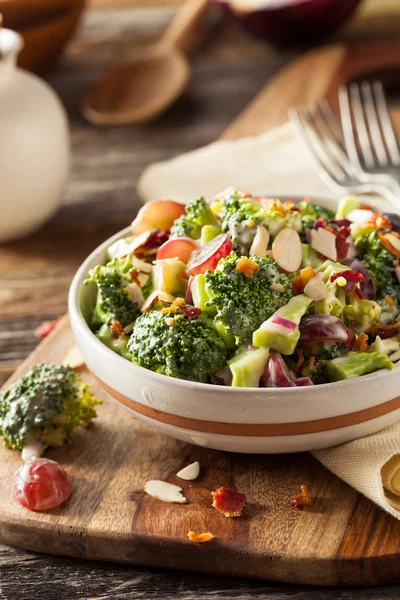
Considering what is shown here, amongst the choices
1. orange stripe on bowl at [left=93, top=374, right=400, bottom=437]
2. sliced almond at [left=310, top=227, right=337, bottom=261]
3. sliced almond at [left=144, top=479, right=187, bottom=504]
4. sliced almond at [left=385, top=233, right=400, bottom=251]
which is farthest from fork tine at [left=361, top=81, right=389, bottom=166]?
sliced almond at [left=144, top=479, right=187, bottom=504]

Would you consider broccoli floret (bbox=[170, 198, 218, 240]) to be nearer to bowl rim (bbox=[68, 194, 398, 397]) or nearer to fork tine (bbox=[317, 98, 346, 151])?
bowl rim (bbox=[68, 194, 398, 397])

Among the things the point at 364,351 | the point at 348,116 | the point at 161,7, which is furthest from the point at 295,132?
the point at 161,7

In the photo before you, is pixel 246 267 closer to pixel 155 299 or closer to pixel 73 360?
pixel 155 299

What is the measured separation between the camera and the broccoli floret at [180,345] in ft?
7.01

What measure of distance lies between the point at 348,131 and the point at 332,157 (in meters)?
0.16

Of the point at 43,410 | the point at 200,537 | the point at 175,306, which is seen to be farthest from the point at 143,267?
the point at 200,537

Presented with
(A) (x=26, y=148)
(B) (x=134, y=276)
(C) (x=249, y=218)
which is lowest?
(A) (x=26, y=148)

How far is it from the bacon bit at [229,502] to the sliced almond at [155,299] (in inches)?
20.5

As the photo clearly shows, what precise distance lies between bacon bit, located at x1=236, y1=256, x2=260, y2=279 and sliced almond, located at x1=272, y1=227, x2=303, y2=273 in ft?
0.31

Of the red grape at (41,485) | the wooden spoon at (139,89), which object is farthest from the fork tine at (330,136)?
the red grape at (41,485)

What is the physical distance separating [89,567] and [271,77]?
4.13 meters

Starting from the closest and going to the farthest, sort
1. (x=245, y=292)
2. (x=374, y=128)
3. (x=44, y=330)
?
(x=245, y=292)
(x=44, y=330)
(x=374, y=128)

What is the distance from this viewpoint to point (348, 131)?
12.6ft

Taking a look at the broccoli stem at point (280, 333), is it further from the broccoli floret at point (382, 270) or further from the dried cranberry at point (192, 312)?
the broccoli floret at point (382, 270)
